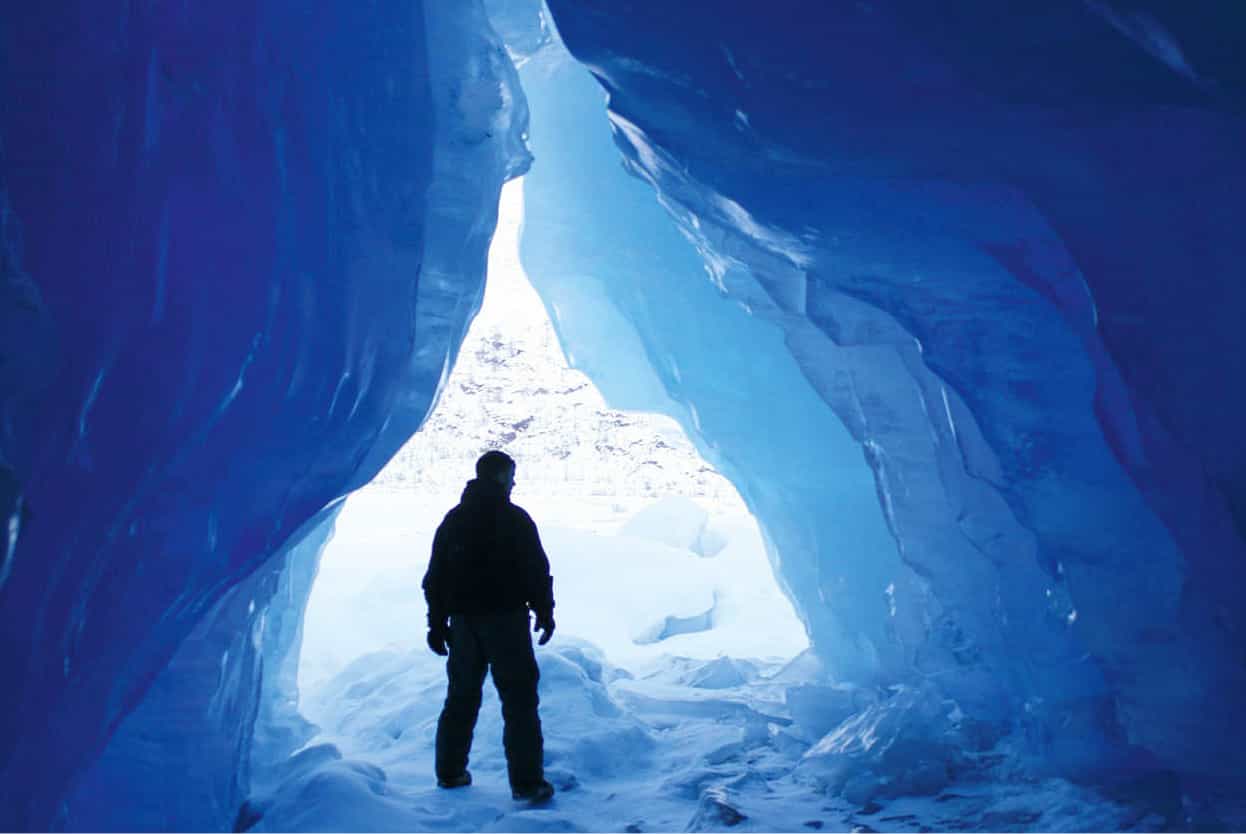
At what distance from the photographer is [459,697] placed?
127 inches

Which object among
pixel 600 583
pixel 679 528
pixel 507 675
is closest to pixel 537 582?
pixel 507 675

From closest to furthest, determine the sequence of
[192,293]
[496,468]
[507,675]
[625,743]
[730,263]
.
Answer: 1. [192,293]
2. [507,675]
3. [496,468]
4. [625,743]
5. [730,263]

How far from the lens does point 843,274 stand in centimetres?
408

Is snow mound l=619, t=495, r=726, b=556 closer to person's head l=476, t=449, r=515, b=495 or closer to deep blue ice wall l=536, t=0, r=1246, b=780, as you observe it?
deep blue ice wall l=536, t=0, r=1246, b=780

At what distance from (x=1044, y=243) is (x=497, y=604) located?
2.26 meters

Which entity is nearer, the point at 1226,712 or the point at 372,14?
the point at 1226,712

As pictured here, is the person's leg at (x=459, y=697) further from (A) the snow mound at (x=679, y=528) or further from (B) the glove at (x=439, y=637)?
(A) the snow mound at (x=679, y=528)

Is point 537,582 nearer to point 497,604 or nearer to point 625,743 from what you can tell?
point 497,604

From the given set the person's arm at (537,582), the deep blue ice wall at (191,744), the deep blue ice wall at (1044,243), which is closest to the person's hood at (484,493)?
the person's arm at (537,582)

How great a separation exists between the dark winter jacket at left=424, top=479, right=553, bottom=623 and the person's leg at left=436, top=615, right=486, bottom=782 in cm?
9

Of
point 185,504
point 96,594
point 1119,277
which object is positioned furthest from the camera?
point 185,504

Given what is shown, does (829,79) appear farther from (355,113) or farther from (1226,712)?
(1226,712)

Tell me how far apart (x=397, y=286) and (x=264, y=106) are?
3.82 feet

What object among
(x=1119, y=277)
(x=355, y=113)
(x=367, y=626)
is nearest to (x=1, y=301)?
(x=355, y=113)
